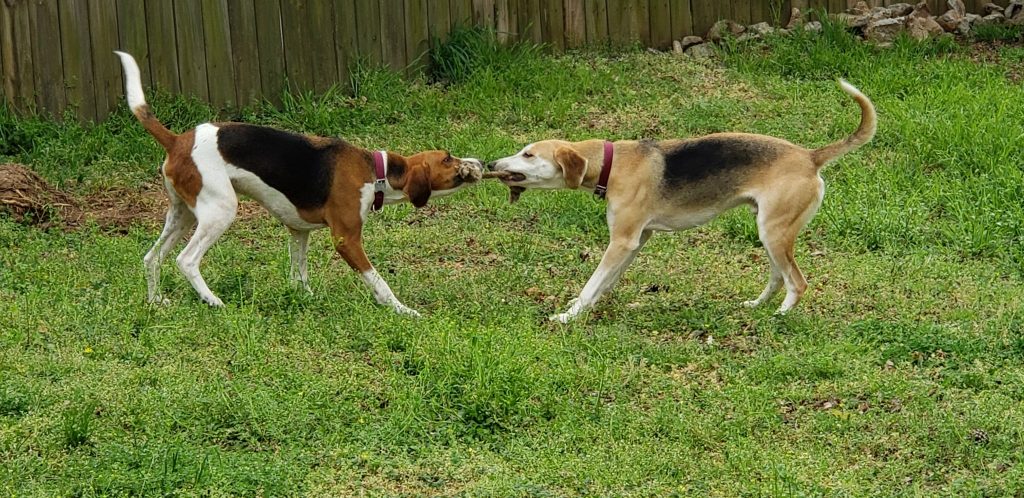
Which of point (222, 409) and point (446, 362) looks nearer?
point (222, 409)

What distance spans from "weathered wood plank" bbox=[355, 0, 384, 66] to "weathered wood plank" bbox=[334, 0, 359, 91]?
0.05 meters

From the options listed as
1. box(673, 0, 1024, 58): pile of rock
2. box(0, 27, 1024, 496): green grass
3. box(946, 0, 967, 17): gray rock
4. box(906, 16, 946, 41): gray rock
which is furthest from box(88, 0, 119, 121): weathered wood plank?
box(946, 0, 967, 17): gray rock

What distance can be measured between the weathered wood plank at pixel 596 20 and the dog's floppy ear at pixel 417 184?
19.1 ft

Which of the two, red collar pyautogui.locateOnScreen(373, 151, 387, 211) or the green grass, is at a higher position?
red collar pyautogui.locateOnScreen(373, 151, 387, 211)

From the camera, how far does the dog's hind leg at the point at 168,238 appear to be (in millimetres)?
8414

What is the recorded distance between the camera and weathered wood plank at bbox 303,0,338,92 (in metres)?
12.7

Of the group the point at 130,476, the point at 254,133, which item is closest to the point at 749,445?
the point at 130,476

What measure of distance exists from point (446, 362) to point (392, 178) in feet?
6.22

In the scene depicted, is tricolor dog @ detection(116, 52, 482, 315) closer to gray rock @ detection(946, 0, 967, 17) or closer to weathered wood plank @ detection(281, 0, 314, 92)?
weathered wood plank @ detection(281, 0, 314, 92)

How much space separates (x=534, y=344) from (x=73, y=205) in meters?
4.59

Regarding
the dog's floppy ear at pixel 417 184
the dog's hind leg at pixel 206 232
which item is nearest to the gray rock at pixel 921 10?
the dog's floppy ear at pixel 417 184

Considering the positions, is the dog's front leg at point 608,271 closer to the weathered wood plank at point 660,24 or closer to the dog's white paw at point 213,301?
the dog's white paw at point 213,301

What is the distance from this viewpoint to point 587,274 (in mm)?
9430

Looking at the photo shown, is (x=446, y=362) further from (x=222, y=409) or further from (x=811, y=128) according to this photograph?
(x=811, y=128)
